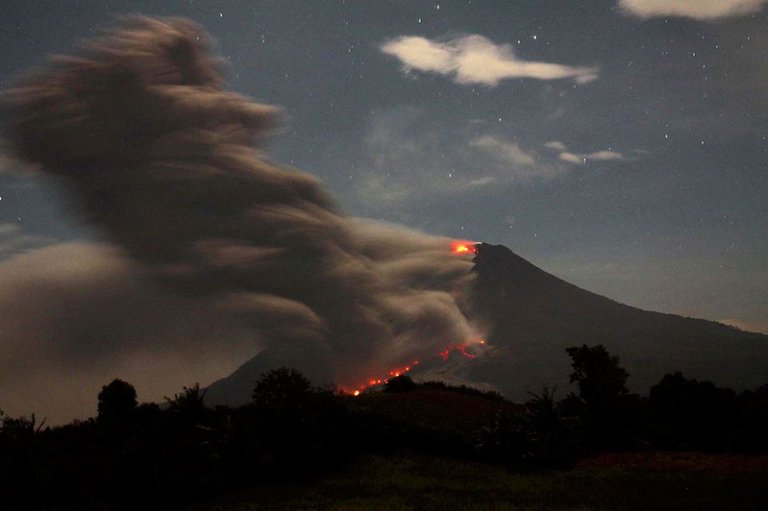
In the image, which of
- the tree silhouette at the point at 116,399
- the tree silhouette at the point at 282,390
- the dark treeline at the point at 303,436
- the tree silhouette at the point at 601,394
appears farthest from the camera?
the tree silhouette at the point at 116,399

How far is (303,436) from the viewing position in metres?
18.0

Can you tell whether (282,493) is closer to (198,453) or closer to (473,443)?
→ (198,453)

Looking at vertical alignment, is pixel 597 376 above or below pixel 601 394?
above

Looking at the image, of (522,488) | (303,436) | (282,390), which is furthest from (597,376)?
(303,436)

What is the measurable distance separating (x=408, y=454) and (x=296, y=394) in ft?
12.8

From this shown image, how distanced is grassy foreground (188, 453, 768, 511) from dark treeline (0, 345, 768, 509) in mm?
985

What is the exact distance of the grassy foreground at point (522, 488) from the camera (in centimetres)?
1390

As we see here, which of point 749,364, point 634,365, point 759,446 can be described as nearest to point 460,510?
point 759,446

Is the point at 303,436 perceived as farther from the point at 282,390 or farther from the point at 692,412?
the point at 692,412

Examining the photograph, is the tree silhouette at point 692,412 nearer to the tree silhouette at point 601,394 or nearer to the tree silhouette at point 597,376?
the tree silhouette at point 601,394

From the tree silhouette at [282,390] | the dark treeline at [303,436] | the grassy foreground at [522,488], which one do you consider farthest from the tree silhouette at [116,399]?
the grassy foreground at [522,488]

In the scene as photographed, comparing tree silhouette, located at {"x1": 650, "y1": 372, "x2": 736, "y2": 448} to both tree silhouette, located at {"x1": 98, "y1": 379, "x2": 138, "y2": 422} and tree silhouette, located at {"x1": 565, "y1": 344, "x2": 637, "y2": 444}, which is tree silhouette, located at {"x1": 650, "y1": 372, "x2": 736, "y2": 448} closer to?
tree silhouette, located at {"x1": 565, "y1": 344, "x2": 637, "y2": 444}

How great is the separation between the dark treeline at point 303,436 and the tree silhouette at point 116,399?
1.62 feet

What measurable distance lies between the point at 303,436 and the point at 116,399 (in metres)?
17.9
